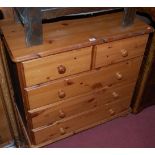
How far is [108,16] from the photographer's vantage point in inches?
59.8

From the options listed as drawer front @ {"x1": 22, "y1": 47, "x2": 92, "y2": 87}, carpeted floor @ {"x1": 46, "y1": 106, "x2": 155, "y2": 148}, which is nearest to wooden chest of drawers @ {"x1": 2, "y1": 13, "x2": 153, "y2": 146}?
drawer front @ {"x1": 22, "y1": 47, "x2": 92, "y2": 87}

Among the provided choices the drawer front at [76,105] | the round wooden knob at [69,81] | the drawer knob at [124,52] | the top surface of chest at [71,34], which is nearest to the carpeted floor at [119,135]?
the drawer front at [76,105]

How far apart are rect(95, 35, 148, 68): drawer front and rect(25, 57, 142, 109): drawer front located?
0.19 feet

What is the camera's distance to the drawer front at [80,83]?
1.34 m

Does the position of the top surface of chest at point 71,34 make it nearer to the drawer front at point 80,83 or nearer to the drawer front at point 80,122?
the drawer front at point 80,83

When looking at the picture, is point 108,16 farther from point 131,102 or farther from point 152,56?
point 131,102

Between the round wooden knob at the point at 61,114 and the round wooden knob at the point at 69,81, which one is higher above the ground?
the round wooden knob at the point at 69,81

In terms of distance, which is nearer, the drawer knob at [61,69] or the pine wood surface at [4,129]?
the drawer knob at [61,69]

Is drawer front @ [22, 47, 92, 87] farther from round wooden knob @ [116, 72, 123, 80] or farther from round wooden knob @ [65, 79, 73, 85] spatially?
round wooden knob @ [116, 72, 123, 80]

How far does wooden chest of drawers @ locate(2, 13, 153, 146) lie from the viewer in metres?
1.21

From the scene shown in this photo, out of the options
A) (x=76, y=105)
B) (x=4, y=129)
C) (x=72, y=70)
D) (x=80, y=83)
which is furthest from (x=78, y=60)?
(x=4, y=129)

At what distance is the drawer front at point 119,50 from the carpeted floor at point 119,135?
74cm

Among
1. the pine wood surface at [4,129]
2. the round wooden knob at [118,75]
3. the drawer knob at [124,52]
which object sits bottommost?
the pine wood surface at [4,129]
